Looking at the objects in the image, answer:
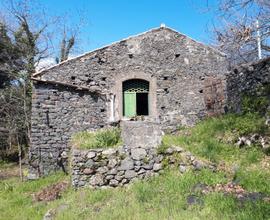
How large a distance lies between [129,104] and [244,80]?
180 inches

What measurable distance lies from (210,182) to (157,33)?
29.2 feet

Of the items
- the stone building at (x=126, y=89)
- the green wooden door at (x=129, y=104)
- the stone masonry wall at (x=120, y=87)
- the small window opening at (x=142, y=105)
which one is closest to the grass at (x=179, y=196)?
the stone masonry wall at (x=120, y=87)

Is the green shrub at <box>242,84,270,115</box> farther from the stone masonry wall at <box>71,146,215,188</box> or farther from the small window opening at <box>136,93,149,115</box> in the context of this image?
the small window opening at <box>136,93,149,115</box>

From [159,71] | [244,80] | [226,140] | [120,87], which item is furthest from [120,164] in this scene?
[159,71]

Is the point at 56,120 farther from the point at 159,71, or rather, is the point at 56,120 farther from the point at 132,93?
the point at 159,71

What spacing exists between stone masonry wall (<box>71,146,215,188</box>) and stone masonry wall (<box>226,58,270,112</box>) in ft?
13.2

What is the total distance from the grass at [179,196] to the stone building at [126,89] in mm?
3411

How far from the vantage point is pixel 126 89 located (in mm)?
14250

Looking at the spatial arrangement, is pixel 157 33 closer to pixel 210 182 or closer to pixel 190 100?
pixel 190 100

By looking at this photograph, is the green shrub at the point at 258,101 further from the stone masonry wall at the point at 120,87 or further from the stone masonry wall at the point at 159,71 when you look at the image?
the stone masonry wall at the point at 159,71

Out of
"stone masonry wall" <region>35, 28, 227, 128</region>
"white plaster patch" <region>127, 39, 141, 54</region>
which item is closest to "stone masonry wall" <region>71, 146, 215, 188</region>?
"stone masonry wall" <region>35, 28, 227, 128</region>

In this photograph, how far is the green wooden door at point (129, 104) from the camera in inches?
559

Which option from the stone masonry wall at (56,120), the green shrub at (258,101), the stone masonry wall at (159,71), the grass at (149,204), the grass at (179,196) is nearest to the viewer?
the grass at (149,204)

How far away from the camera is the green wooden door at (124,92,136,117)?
559 inches
